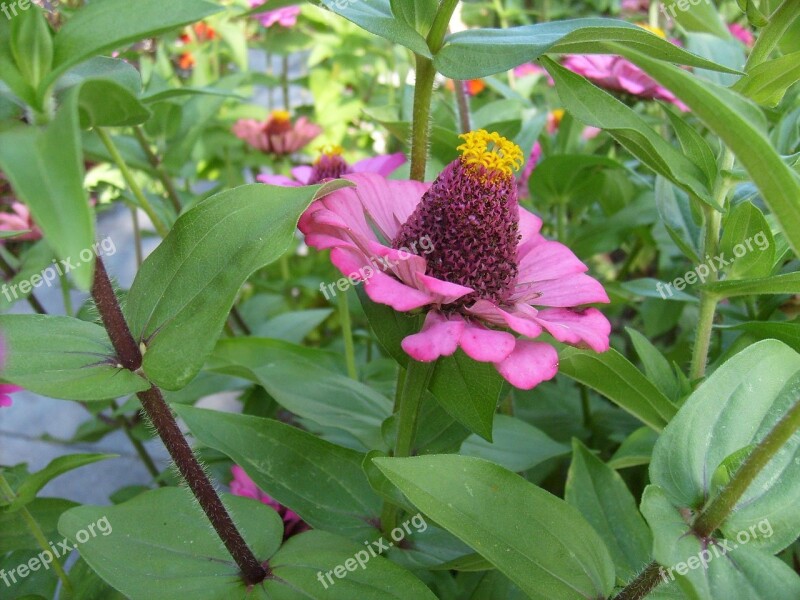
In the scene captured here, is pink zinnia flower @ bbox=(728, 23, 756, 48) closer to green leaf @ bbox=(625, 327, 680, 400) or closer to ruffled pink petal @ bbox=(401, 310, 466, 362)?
green leaf @ bbox=(625, 327, 680, 400)

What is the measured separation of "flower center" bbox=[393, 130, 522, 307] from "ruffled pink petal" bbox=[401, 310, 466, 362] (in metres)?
0.07

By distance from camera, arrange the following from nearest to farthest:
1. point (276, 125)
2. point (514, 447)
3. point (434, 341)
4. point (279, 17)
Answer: point (434, 341), point (514, 447), point (276, 125), point (279, 17)

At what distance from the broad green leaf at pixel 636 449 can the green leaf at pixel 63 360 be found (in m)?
0.49

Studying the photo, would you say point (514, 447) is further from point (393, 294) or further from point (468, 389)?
point (393, 294)

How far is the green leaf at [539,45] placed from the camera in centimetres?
50

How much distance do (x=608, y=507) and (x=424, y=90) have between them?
442 millimetres

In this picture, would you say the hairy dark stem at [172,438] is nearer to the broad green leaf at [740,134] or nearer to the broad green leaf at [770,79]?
the broad green leaf at [740,134]

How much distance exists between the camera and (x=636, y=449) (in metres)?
0.76

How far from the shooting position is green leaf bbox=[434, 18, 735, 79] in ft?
1.64

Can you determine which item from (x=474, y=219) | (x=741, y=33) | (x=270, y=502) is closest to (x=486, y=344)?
(x=474, y=219)

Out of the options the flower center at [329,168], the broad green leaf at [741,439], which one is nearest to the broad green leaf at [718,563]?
the broad green leaf at [741,439]

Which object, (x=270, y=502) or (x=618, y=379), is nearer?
(x=618, y=379)

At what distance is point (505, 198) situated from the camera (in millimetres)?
601

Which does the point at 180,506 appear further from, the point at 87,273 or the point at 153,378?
the point at 87,273
